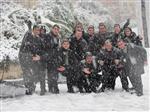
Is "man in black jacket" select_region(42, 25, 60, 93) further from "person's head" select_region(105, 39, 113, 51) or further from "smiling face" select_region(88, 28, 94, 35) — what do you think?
"person's head" select_region(105, 39, 113, 51)

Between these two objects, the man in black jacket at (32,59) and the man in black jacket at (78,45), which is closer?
the man in black jacket at (32,59)

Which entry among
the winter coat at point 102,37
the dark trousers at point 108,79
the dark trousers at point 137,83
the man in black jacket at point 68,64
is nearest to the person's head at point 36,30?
the man in black jacket at point 68,64

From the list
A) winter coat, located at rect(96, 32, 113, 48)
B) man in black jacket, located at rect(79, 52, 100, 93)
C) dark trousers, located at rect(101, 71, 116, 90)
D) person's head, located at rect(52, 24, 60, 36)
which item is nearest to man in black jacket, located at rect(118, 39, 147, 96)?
dark trousers, located at rect(101, 71, 116, 90)

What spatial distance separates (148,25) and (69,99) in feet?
27.7

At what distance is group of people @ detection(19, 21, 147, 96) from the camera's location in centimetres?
1054

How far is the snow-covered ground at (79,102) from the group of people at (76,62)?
1.00 ft

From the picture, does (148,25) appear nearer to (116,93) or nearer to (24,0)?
(24,0)

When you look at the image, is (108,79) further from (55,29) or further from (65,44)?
(55,29)

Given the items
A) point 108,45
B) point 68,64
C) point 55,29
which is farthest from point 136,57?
point 55,29

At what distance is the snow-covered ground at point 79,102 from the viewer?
9125mm

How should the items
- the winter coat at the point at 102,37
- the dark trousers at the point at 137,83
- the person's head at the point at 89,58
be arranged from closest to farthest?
the dark trousers at the point at 137,83, the person's head at the point at 89,58, the winter coat at the point at 102,37

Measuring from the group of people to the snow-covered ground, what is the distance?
1.00 feet

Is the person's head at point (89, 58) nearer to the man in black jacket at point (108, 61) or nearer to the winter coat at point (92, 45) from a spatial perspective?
the man in black jacket at point (108, 61)

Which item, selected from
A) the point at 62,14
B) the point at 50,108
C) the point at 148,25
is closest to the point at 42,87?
the point at 50,108
